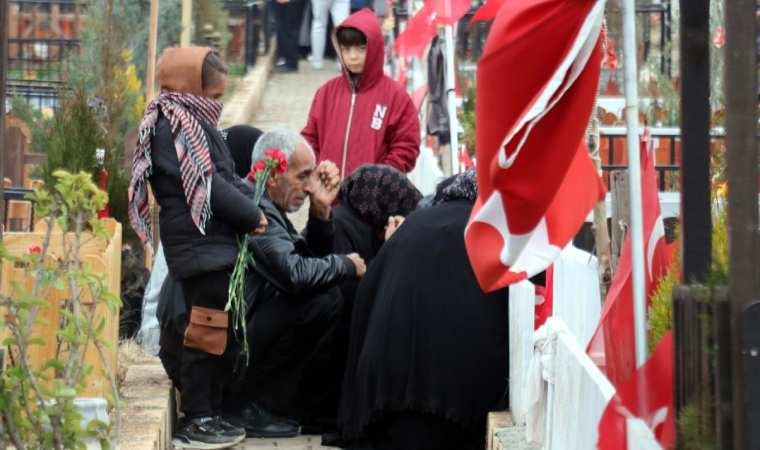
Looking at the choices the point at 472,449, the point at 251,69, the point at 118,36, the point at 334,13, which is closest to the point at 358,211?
the point at 472,449

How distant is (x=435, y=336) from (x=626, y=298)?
2.01 meters

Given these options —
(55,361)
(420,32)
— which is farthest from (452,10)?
(55,361)

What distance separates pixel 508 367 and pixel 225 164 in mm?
1466

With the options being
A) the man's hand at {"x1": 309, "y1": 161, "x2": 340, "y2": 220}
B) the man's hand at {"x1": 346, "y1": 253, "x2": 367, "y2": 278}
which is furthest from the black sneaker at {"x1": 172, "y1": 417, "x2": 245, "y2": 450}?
the man's hand at {"x1": 309, "y1": 161, "x2": 340, "y2": 220}

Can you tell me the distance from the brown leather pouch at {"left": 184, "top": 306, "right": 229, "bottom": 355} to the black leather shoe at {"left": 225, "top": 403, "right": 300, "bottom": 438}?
0.61 metres

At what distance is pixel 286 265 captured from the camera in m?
7.26

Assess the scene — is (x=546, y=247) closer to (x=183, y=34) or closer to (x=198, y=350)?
(x=198, y=350)

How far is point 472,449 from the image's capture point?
7.03 metres

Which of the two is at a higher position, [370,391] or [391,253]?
[391,253]

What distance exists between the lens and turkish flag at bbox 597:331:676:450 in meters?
4.16

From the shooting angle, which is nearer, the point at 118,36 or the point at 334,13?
the point at 118,36

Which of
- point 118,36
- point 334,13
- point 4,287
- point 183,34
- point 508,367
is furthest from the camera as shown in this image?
point 334,13

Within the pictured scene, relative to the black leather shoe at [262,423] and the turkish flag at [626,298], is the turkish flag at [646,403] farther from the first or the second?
the black leather shoe at [262,423]

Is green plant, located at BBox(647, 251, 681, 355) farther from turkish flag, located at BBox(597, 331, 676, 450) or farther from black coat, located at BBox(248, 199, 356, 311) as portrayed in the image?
black coat, located at BBox(248, 199, 356, 311)
